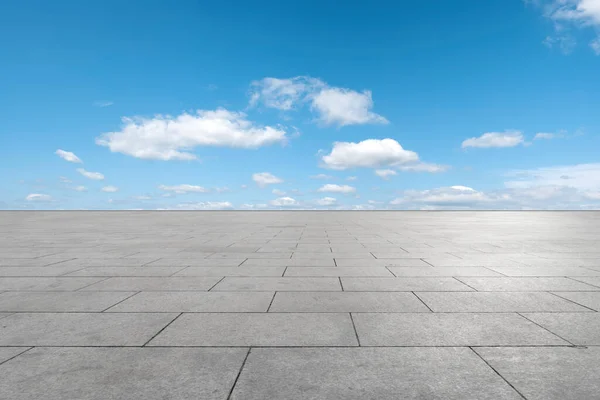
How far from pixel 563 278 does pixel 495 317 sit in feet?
12.6

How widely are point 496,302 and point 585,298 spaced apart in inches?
68.4

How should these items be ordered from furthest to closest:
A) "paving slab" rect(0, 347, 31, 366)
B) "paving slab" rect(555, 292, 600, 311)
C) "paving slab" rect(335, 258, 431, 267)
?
"paving slab" rect(335, 258, 431, 267), "paving slab" rect(555, 292, 600, 311), "paving slab" rect(0, 347, 31, 366)

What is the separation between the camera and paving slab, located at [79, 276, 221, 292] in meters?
7.05

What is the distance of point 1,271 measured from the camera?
8.76 meters

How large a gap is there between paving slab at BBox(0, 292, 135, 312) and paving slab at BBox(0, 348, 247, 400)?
5.67 ft

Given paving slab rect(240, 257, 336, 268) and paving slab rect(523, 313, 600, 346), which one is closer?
paving slab rect(523, 313, 600, 346)

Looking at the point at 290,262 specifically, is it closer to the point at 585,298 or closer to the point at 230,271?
the point at 230,271

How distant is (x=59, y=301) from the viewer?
20.6 ft

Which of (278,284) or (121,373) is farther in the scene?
(278,284)

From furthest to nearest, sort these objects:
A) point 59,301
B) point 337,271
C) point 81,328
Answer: point 337,271 → point 59,301 → point 81,328

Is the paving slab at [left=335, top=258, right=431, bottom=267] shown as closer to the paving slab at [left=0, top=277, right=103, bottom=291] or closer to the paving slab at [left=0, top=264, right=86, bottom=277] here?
the paving slab at [left=0, top=277, right=103, bottom=291]

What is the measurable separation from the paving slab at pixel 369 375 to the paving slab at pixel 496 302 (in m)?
1.76

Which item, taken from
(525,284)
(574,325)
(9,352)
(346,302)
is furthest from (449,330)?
(9,352)

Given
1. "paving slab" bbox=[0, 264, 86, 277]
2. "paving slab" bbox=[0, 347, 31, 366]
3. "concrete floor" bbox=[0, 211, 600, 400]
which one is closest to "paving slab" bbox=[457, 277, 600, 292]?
"concrete floor" bbox=[0, 211, 600, 400]
